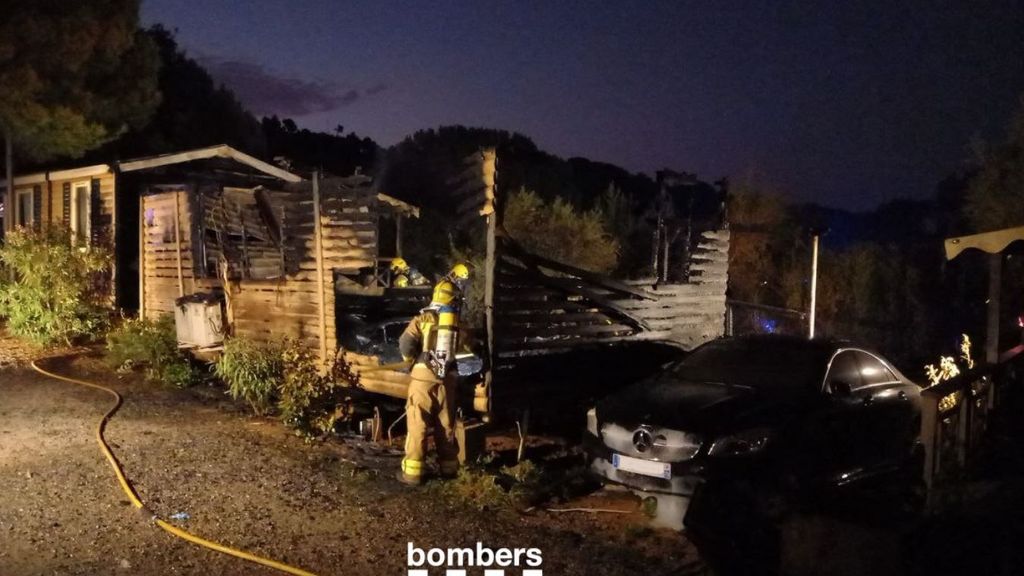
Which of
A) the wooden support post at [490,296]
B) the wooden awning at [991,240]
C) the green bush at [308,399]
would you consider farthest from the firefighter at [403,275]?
the wooden awning at [991,240]

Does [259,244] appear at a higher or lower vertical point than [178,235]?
lower

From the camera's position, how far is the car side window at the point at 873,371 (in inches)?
293

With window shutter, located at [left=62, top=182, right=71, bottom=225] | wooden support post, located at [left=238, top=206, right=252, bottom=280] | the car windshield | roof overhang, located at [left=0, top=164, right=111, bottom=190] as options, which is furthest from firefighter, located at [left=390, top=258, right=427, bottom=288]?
the car windshield

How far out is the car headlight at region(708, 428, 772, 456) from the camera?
20.2 feet

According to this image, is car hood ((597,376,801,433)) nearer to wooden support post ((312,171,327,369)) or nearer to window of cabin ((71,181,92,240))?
wooden support post ((312,171,327,369))

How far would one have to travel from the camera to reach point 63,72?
55.5 feet

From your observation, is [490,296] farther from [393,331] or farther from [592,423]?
[393,331]

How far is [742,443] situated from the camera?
6191 mm

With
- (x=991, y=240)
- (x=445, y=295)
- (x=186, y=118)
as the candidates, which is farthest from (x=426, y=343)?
(x=186, y=118)

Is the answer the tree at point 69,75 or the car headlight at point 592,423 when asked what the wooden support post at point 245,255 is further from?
the car headlight at point 592,423

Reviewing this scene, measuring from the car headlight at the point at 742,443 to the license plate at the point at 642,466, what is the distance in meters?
0.35

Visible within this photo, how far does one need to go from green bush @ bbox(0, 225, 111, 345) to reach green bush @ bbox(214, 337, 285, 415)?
504 cm

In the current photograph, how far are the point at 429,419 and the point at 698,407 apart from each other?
220 centimetres

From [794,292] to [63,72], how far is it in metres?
16.8
